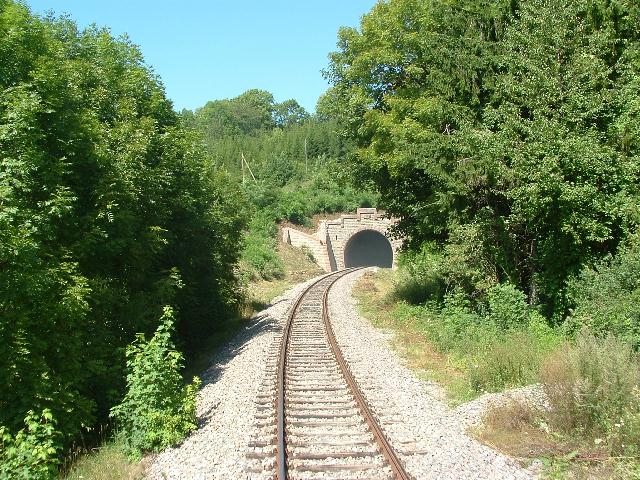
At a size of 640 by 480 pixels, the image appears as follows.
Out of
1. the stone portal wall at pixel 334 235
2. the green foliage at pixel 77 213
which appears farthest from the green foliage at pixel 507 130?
the stone portal wall at pixel 334 235

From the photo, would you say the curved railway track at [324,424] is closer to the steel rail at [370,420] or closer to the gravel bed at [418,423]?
the steel rail at [370,420]

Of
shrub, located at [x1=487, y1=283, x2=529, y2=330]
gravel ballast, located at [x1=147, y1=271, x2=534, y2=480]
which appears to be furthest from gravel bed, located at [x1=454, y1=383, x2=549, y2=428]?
shrub, located at [x1=487, y1=283, x2=529, y2=330]

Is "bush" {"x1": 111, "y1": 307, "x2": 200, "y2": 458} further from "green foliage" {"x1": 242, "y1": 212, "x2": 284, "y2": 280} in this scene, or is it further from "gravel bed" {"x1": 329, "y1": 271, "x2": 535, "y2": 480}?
"green foliage" {"x1": 242, "y1": 212, "x2": 284, "y2": 280}

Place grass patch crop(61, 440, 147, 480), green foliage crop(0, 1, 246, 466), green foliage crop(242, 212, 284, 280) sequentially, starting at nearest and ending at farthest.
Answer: grass patch crop(61, 440, 147, 480) < green foliage crop(0, 1, 246, 466) < green foliage crop(242, 212, 284, 280)

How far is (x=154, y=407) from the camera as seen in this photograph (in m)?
9.01

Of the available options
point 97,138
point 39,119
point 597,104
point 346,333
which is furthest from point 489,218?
point 39,119

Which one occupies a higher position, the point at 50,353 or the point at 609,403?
the point at 50,353

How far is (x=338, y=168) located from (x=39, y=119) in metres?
14.5

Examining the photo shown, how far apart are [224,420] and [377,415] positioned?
2.48m

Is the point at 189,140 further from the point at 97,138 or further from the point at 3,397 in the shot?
the point at 3,397

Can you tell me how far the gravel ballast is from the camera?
7.22m

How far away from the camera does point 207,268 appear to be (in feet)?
61.6

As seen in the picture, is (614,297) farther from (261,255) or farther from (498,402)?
(261,255)

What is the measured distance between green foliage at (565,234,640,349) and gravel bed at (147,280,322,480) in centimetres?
663
